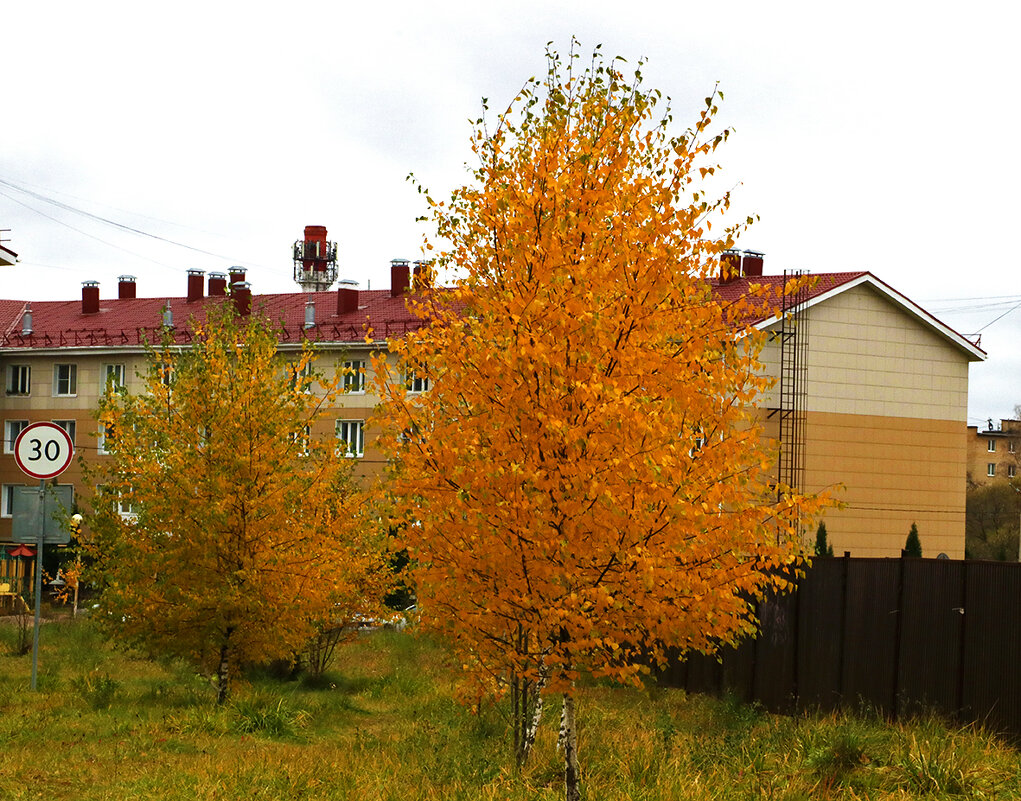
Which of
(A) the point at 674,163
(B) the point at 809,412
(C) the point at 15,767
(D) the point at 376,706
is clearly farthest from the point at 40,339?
(A) the point at 674,163

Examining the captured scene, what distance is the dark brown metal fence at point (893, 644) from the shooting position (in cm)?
1376

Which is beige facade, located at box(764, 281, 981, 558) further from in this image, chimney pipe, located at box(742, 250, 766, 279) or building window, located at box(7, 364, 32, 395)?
building window, located at box(7, 364, 32, 395)

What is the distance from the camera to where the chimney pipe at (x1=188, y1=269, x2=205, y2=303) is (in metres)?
55.7

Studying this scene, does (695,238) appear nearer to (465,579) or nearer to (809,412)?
(465,579)

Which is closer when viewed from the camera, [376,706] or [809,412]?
[376,706]

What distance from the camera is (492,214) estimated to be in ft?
32.3

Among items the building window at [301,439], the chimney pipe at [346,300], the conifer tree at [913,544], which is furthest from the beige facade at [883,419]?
the building window at [301,439]

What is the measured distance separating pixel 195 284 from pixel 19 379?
8.71 m

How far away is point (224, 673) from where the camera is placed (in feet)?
55.3

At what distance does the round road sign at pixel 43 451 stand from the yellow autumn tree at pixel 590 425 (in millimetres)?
6471

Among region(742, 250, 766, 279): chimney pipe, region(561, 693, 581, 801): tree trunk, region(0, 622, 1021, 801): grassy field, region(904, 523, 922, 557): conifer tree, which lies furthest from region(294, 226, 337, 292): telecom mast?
region(561, 693, 581, 801): tree trunk

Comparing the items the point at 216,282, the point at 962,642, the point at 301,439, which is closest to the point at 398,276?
the point at 216,282

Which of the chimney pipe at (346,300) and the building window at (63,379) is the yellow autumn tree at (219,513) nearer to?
→ the chimney pipe at (346,300)

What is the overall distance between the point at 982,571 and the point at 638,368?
7.12 metres
